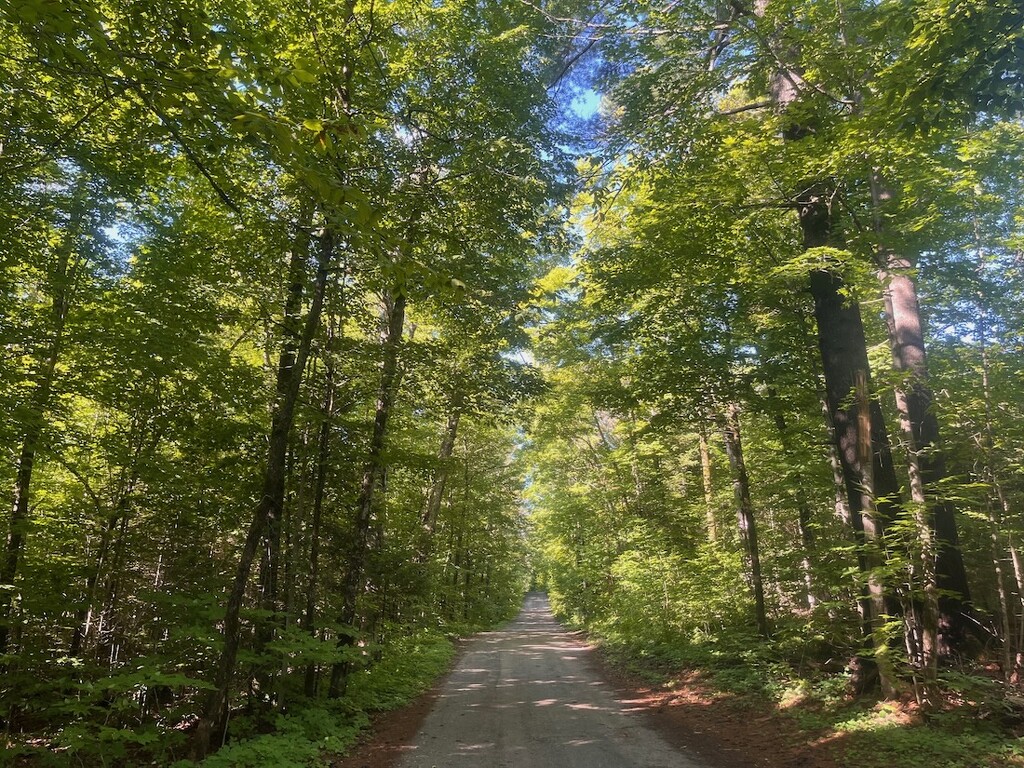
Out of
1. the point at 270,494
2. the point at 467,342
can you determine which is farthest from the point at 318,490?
the point at 467,342

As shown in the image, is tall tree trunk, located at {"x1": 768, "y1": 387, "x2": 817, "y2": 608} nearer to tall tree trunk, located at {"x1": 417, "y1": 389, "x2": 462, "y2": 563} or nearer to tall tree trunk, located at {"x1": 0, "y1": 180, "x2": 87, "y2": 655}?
tall tree trunk, located at {"x1": 417, "y1": 389, "x2": 462, "y2": 563}

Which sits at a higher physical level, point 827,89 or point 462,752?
point 827,89

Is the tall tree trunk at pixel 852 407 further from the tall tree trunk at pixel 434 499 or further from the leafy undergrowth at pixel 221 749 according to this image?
the tall tree trunk at pixel 434 499

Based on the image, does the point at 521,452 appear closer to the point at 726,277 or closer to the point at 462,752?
the point at 726,277

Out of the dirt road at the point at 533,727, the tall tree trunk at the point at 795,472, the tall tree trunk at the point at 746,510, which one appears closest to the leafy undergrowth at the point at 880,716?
the tall tree trunk at the point at 746,510

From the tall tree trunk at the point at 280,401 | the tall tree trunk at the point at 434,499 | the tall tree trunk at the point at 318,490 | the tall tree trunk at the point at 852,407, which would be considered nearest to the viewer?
the tall tree trunk at the point at 852,407

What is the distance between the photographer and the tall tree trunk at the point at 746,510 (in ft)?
34.6

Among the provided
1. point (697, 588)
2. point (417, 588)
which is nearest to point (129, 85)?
point (417, 588)

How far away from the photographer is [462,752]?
6625 millimetres

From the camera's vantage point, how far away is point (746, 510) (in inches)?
438

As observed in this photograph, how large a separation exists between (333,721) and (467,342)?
6.40 meters

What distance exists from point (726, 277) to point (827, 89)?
299 cm

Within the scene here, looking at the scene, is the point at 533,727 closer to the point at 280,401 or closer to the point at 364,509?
the point at 364,509

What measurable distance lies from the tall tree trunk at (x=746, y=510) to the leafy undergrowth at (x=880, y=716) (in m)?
1.04
